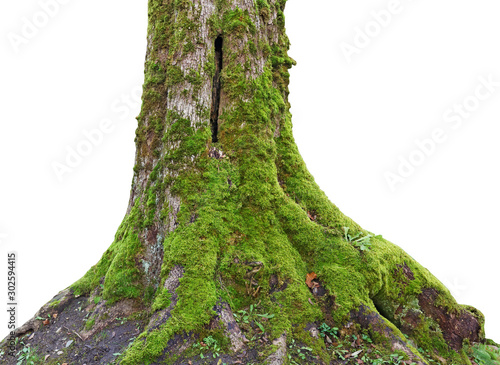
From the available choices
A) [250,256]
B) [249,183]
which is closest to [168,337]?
[250,256]

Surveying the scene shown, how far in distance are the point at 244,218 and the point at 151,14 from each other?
414 cm

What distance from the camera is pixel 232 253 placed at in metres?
5.50

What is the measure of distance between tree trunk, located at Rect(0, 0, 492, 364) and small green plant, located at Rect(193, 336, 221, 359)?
2 centimetres

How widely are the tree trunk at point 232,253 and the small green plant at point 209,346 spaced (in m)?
0.02

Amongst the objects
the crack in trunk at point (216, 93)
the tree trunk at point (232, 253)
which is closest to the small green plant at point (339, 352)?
the tree trunk at point (232, 253)

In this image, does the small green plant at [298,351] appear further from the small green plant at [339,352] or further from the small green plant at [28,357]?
the small green plant at [28,357]

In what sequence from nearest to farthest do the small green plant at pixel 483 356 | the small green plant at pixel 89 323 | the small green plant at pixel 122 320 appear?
the small green plant at pixel 122 320 → the small green plant at pixel 89 323 → the small green plant at pixel 483 356

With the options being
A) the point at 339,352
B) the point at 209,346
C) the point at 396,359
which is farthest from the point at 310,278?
the point at 209,346

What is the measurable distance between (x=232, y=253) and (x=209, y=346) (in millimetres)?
1268

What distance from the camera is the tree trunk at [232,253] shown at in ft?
16.6

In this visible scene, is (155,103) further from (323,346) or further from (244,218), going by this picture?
(323,346)

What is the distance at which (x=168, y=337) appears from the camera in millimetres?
4727

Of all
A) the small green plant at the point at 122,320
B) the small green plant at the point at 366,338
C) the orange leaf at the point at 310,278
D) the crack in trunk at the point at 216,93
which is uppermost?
the crack in trunk at the point at 216,93

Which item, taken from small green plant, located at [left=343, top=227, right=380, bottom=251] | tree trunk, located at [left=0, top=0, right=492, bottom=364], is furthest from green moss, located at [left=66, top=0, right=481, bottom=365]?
small green plant, located at [left=343, top=227, right=380, bottom=251]
